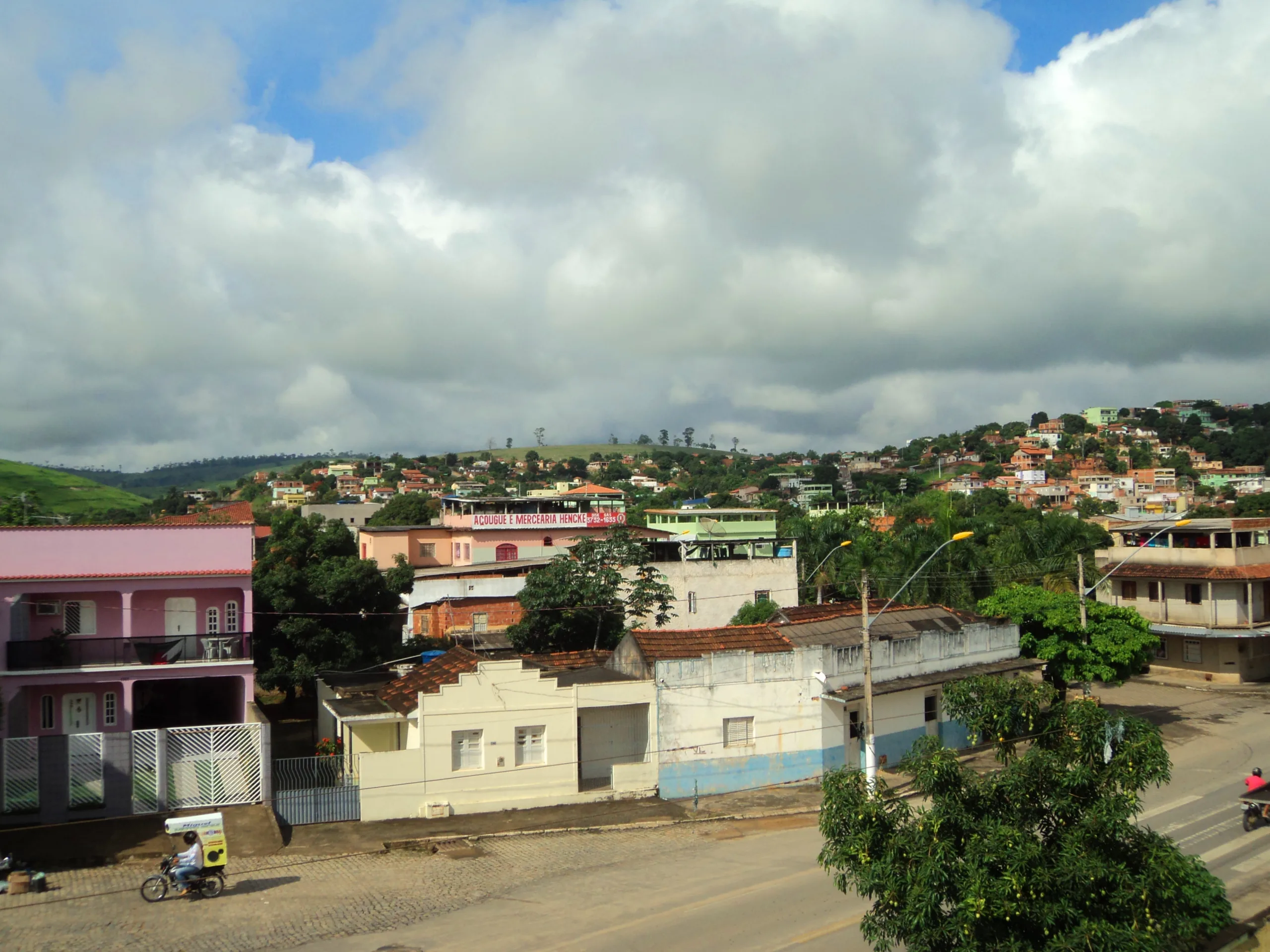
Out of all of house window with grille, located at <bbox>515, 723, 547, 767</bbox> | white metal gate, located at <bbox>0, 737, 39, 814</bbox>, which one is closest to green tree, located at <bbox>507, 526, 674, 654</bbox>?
house window with grille, located at <bbox>515, 723, 547, 767</bbox>

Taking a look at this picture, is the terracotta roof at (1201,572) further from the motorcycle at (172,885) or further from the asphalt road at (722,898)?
the motorcycle at (172,885)

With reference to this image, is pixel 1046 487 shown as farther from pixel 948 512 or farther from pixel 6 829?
pixel 6 829

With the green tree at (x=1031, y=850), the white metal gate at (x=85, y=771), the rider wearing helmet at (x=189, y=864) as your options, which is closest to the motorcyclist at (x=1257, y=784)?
the green tree at (x=1031, y=850)

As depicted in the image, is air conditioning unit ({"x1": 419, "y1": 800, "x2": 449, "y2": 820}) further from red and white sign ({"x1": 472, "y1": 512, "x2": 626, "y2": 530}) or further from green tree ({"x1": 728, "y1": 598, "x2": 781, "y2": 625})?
red and white sign ({"x1": 472, "y1": 512, "x2": 626, "y2": 530})

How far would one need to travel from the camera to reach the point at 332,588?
1443 inches

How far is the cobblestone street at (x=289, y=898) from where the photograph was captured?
17.0 meters

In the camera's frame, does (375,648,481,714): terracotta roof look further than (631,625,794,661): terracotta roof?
No

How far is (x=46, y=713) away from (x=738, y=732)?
61.8 ft

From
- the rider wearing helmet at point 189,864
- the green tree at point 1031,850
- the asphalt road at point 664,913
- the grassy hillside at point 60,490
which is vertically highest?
the grassy hillside at point 60,490

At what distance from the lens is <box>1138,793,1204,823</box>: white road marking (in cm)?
2438

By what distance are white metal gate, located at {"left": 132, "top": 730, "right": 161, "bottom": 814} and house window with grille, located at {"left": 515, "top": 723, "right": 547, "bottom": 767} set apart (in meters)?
8.44

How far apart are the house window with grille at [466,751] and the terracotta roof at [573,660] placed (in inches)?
207

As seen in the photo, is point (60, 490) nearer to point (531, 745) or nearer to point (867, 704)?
point (531, 745)

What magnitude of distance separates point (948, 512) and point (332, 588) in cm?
3086
